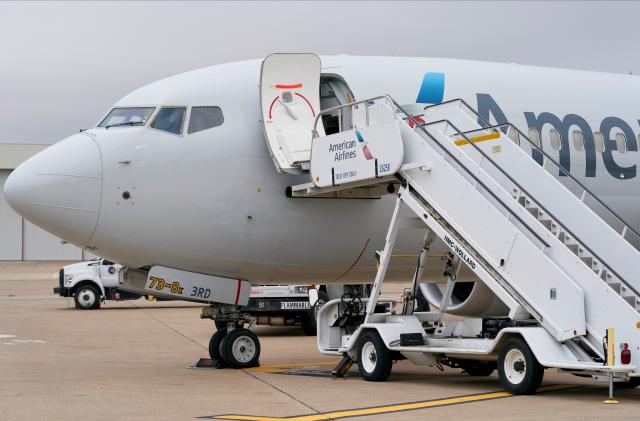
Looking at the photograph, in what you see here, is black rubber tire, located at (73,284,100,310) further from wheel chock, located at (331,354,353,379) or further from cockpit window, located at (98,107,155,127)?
wheel chock, located at (331,354,353,379)

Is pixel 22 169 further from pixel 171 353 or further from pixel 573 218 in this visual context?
pixel 573 218

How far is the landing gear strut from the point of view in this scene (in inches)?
599

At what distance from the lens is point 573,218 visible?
44.8 ft

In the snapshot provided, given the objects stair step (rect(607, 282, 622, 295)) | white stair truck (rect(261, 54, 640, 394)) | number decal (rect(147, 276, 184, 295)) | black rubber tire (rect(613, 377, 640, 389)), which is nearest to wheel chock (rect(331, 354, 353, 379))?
white stair truck (rect(261, 54, 640, 394))

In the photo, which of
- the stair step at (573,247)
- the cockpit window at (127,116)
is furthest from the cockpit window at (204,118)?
the stair step at (573,247)

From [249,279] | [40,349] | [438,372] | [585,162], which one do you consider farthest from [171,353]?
[585,162]

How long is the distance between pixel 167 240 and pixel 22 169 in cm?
216

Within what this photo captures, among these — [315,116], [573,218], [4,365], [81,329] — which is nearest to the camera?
[573,218]

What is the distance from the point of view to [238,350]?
1528 centimetres

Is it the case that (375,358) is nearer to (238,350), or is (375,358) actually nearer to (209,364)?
(238,350)

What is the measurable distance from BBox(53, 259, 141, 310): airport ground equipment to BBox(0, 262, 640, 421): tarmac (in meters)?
10.8

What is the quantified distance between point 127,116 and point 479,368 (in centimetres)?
607

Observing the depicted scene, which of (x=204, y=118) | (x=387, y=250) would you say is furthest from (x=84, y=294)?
(x=387, y=250)

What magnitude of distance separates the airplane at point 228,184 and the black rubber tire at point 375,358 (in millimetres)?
1689
